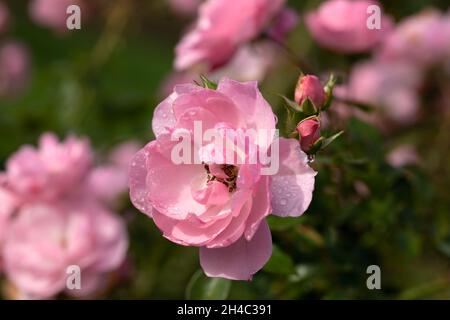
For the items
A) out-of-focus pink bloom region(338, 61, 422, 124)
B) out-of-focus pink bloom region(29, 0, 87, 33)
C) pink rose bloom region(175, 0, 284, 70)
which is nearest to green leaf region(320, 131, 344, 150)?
pink rose bloom region(175, 0, 284, 70)

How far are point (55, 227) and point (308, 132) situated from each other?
1.67 feet

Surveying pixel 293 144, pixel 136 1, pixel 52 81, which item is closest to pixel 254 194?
pixel 293 144

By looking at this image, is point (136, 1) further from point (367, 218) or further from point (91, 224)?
point (367, 218)

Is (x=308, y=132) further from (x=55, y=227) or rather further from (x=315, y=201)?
(x=55, y=227)

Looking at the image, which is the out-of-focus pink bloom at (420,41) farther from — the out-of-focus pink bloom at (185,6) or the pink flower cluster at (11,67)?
the pink flower cluster at (11,67)

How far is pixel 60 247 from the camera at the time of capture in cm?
104

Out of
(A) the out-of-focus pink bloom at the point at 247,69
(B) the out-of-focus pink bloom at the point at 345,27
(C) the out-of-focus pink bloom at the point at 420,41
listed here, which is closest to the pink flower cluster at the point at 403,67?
(C) the out-of-focus pink bloom at the point at 420,41

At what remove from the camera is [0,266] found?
103 cm

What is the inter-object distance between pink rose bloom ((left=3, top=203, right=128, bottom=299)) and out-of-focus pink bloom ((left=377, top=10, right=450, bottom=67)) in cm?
54

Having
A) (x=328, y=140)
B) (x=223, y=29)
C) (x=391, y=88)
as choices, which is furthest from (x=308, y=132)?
(x=391, y=88)

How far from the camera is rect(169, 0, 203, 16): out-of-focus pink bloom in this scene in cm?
175

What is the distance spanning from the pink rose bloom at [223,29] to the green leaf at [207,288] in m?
0.24

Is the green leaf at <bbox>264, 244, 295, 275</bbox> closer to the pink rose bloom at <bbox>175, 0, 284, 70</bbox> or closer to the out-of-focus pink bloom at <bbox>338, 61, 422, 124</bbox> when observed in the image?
the pink rose bloom at <bbox>175, 0, 284, 70</bbox>

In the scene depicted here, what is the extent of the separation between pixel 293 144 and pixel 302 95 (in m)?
0.06
